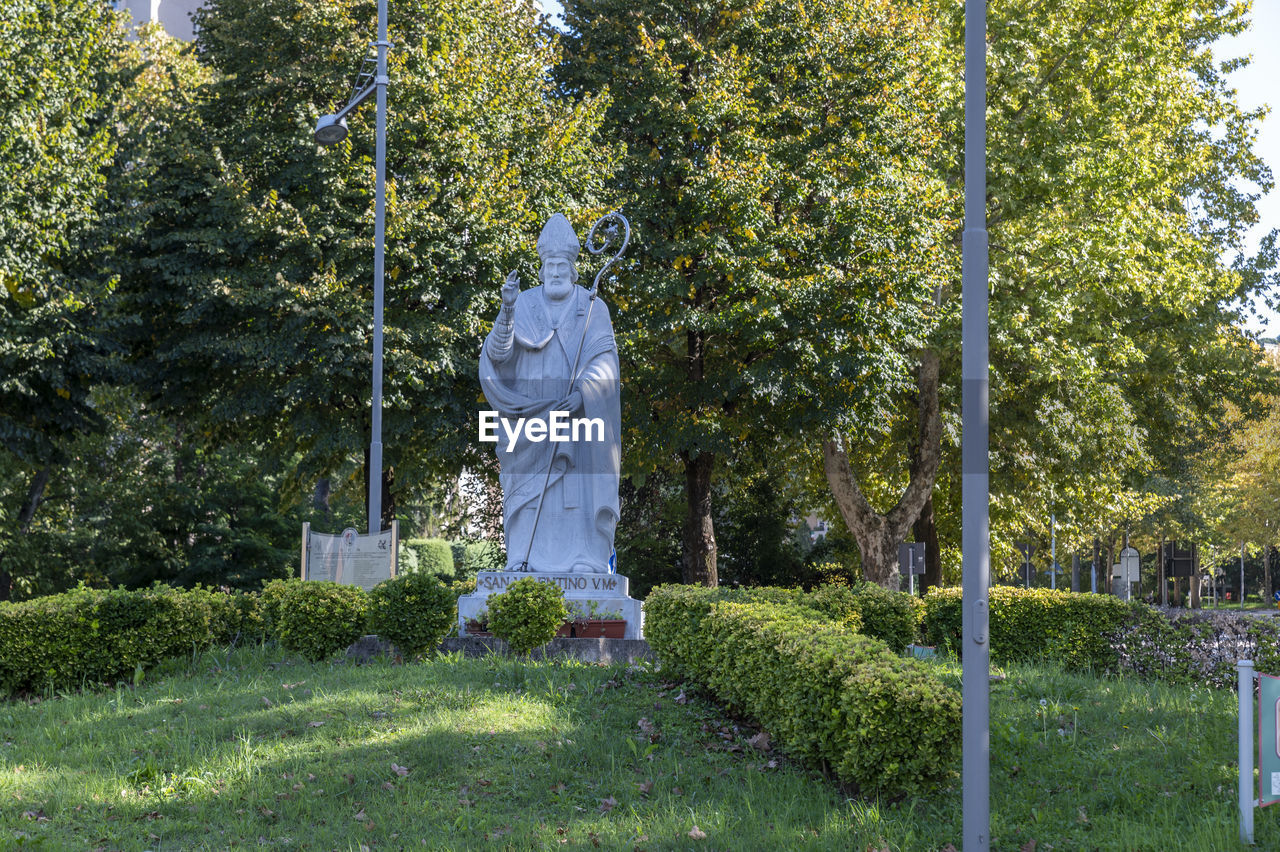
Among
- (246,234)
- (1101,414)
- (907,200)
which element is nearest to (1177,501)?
(1101,414)

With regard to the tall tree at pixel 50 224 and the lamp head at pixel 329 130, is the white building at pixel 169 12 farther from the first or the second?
the lamp head at pixel 329 130

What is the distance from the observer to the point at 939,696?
7023 mm

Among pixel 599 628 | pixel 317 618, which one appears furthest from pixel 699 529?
pixel 317 618

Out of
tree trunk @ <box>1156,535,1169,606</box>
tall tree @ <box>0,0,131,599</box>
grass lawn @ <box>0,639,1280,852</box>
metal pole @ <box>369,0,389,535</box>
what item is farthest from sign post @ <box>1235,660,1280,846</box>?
tree trunk @ <box>1156,535,1169,606</box>

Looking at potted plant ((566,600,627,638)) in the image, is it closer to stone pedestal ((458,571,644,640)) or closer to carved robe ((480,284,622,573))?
stone pedestal ((458,571,644,640))

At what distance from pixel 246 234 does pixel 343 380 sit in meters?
2.83

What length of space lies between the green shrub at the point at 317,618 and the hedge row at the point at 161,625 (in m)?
0.01

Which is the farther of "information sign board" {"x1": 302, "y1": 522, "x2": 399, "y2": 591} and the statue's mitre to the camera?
"information sign board" {"x1": 302, "y1": 522, "x2": 399, "y2": 591}

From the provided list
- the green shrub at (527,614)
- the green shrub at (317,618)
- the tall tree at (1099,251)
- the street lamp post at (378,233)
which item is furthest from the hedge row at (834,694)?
the tall tree at (1099,251)

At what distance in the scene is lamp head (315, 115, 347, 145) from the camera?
16750mm

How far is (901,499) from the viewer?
75.8ft

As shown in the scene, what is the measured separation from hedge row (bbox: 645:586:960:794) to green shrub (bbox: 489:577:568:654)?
2017mm

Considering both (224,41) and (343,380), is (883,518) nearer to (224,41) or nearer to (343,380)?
(343,380)

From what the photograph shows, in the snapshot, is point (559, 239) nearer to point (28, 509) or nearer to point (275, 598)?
point (275, 598)
